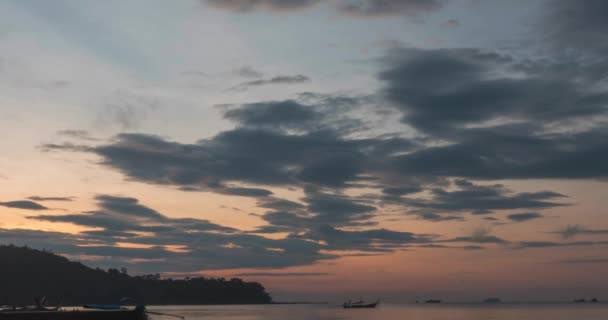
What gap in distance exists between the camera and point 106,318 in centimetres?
11294

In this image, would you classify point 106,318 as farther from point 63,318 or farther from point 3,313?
point 3,313

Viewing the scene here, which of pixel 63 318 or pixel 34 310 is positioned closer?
pixel 63 318

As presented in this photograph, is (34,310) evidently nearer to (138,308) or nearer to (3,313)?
(3,313)

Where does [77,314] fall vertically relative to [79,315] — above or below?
above

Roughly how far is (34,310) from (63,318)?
40.8 ft

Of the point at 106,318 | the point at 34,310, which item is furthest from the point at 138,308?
the point at 34,310

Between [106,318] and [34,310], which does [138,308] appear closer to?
[106,318]

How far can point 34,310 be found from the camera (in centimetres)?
11862

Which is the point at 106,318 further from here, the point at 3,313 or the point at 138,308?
the point at 3,313

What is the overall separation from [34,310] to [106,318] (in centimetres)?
1581

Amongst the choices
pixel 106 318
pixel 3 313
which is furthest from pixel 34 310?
pixel 106 318

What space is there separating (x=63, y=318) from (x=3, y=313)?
11676 millimetres

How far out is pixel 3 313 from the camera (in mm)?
112438

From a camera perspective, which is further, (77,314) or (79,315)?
(79,315)
